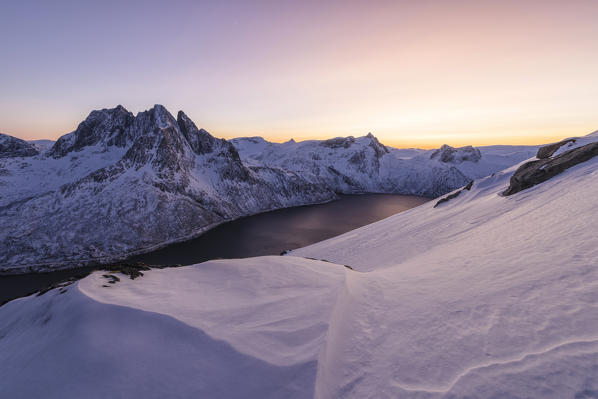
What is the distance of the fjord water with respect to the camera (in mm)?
45812

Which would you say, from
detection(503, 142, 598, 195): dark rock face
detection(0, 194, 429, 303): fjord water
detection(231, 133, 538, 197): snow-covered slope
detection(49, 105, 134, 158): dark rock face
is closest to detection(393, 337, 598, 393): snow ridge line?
detection(503, 142, 598, 195): dark rock face

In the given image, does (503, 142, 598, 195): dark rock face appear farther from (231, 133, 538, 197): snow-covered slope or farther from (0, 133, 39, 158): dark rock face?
(0, 133, 39, 158): dark rock face

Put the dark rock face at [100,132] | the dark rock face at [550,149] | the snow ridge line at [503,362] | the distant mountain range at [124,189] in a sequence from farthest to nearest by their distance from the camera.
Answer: the dark rock face at [100,132] < the distant mountain range at [124,189] < the dark rock face at [550,149] < the snow ridge line at [503,362]

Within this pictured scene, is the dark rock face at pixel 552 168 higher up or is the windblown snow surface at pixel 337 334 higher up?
the dark rock face at pixel 552 168

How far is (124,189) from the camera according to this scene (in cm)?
7050

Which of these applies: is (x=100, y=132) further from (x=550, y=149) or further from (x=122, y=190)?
(x=550, y=149)

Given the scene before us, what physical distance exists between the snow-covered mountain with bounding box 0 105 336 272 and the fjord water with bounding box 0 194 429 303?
5.08m

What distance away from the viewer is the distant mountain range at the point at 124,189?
56.3 m

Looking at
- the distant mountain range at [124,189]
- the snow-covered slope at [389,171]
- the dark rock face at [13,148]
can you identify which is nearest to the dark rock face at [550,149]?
the distant mountain range at [124,189]

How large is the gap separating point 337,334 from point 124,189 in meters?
84.9

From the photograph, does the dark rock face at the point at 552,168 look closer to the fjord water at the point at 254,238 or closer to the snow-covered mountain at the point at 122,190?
the fjord water at the point at 254,238

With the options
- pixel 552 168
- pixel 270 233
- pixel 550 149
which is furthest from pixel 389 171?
pixel 552 168

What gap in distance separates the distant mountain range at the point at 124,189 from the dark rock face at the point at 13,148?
0.39 meters

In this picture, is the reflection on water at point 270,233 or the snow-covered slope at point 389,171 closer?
the reflection on water at point 270,233
